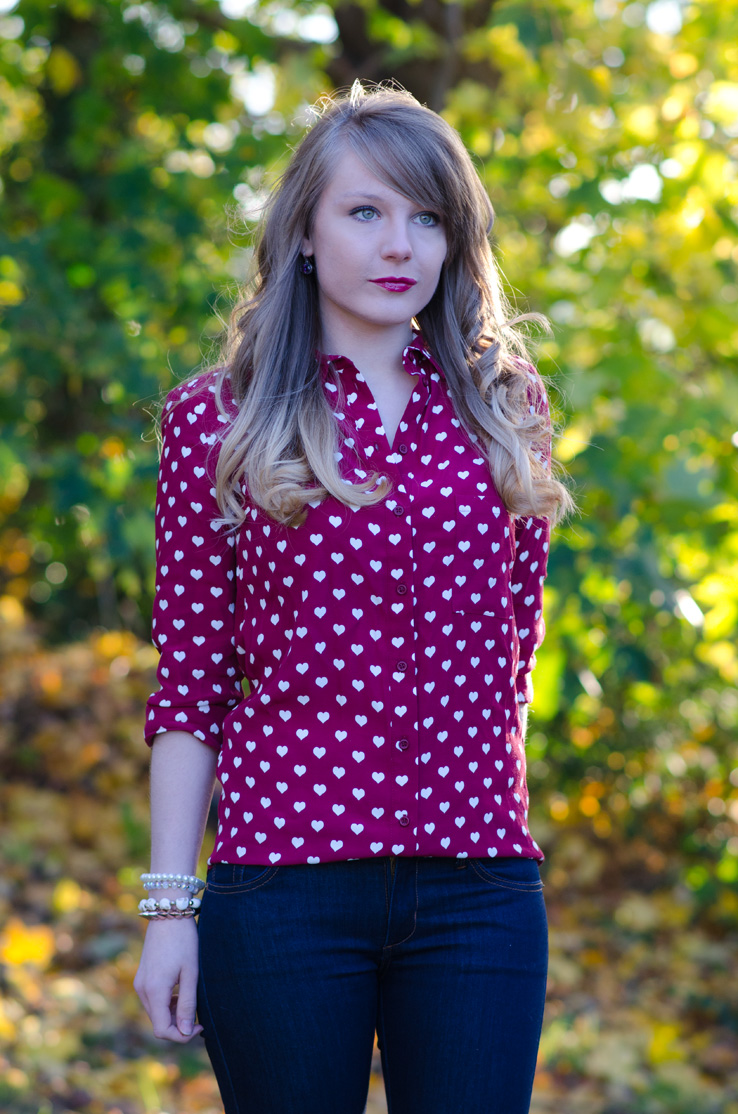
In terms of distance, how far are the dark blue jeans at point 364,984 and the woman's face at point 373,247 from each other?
74 centimetres

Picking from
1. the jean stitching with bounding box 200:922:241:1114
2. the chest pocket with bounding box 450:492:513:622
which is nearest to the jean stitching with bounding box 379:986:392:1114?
the jean stitching with bounding box 200:922:241:1114

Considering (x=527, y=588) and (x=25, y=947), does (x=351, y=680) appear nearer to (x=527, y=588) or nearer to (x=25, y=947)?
(x=527, y=588)

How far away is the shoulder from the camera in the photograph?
1533 millimetres

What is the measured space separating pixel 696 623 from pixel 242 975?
177 centimetres

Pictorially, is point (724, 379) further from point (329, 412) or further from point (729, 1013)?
point (729, 1013)

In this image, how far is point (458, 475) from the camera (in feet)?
4.93

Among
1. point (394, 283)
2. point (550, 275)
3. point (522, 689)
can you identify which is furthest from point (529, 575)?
point (550, 275)

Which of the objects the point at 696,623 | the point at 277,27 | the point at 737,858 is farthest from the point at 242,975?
the point at 277,27

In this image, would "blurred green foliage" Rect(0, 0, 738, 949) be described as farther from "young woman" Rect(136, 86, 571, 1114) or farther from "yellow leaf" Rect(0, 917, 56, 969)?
"yellow leaf" Rect(0, 917, 56, 969)

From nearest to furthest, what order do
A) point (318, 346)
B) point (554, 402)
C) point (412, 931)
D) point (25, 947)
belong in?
point (412, 931) < point (318, 346) < point (554, 402) < point (25, 947)

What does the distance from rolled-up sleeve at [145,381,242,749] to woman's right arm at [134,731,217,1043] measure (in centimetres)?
3

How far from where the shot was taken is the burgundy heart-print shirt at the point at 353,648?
1388 millimetres

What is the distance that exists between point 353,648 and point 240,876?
314mm

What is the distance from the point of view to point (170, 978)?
1428 mm
